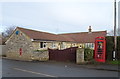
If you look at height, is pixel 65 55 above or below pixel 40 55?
above

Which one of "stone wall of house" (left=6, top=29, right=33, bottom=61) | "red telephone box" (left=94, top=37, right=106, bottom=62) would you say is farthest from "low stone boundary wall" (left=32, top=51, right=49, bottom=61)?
"red telephone box" (left=94, top=37, right=106, bottom=62)

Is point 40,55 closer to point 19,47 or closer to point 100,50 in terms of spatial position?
point 19,47

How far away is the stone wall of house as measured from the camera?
1659 centimetres

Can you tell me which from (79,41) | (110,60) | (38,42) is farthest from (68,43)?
(110,60)

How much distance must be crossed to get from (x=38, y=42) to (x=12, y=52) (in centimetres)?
507

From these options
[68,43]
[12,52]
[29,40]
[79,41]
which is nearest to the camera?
[29,40]

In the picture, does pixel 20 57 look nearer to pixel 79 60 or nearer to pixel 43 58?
pixel 43 58

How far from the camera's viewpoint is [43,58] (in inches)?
607

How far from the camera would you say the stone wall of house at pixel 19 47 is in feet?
54.4

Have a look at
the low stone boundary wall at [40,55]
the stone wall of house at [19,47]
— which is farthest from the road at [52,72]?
the stone wall of house at [19,47]

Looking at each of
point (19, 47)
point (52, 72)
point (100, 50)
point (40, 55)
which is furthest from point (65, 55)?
point (19, 47)

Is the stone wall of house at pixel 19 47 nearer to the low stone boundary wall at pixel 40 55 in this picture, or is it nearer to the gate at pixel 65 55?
the low stone boundary wall at pixel 40 55

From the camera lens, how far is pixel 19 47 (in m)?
17.7

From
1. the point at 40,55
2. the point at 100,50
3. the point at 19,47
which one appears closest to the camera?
the point at 100,50
